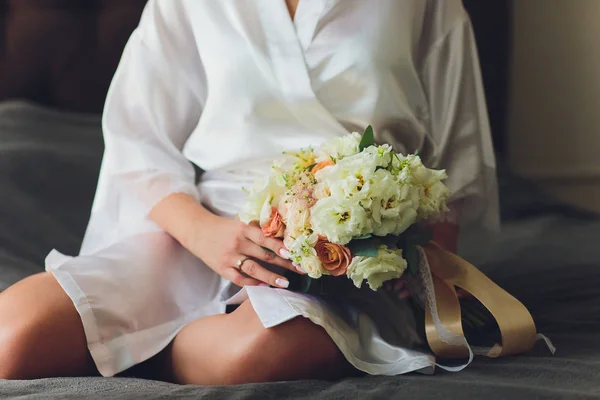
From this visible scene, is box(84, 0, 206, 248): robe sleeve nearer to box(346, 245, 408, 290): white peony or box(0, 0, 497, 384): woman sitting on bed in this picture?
box(0, 0, 497, 384): woman sitting on bed

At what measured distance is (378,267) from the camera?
32.5 inches

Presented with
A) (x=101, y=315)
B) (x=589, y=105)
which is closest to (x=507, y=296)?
(x=101, y=315)

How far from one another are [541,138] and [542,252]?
89cm

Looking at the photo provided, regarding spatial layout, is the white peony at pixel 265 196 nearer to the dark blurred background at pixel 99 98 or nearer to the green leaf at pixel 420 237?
the green leaf at pixel 420 237

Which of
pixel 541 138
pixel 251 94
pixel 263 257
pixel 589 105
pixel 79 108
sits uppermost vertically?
pixel 251 94

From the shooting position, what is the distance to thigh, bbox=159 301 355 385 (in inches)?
34.2

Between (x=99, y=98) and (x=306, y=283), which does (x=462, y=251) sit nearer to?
(x=306, y=283)

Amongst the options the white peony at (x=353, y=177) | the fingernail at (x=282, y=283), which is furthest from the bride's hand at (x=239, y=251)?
the white peony at (x=353, y=177)

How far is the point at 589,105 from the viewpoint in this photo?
203 centimetres

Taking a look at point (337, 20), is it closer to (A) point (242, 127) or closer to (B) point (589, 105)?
(A) point (242, 127)

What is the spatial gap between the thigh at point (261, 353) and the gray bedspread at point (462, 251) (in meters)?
0.06

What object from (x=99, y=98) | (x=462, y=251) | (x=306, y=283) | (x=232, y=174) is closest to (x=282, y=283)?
(x=306, y=283)

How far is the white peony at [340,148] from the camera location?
2.89 ft

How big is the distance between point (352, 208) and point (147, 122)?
0.49m
